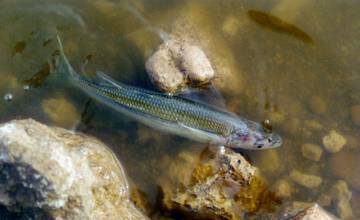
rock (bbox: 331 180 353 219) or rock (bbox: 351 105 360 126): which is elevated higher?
rock (bbox: 351 105 360 126)

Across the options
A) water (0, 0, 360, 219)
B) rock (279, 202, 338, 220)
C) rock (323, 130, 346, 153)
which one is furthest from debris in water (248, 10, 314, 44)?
rock (279, 202, 338, 220)

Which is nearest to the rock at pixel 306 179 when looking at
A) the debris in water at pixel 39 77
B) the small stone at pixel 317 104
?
the small stone at pixel 317 104

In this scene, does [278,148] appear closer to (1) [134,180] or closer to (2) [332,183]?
(2) [332,183]

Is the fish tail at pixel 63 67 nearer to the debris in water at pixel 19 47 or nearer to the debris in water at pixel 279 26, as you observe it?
the debris in water at pixel 19 47

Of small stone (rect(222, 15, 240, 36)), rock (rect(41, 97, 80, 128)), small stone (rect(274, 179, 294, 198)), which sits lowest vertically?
small stone (rect(274, 179, 294, 198))

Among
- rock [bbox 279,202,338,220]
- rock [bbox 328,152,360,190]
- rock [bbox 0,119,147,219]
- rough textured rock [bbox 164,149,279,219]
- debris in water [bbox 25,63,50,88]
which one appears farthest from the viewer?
debris in water [bbox 25,63,50,88]

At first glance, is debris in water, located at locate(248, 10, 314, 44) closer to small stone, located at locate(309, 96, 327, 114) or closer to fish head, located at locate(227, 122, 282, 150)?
small stone, located at locate(309, 96, 327, 114)
